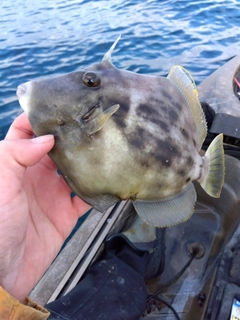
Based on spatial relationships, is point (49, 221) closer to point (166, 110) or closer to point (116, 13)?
point (166, 110)

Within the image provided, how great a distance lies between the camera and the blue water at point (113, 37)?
9.10m

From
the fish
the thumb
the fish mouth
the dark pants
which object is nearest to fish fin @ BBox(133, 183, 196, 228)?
the fish

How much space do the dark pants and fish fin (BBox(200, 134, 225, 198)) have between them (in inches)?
51.2

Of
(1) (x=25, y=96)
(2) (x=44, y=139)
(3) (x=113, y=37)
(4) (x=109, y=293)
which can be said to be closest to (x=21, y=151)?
(2) (x=44, y=139)

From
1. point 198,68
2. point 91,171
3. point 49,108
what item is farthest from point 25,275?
point 198,68

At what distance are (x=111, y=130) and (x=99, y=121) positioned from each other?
94 mm

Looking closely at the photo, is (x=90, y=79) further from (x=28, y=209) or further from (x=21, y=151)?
(x=28, y=209)

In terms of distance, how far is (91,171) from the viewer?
1.80 meters

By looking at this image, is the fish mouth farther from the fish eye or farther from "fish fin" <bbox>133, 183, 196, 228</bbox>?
"fish fin" <bbox>133, 183, 196, 228</bbox>

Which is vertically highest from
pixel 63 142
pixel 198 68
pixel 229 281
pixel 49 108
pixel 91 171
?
pixel 49 108

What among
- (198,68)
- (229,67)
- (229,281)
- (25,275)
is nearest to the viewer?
(25,275)

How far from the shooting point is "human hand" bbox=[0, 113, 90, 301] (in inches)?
71.7

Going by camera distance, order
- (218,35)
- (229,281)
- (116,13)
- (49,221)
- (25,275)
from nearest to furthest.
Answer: (25,275) → (49,221) → (229,281) → (218,35) → (116,13)

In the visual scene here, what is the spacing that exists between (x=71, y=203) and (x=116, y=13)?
1170cm
